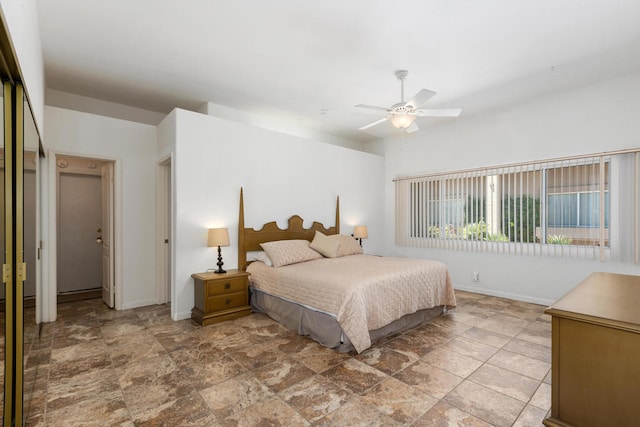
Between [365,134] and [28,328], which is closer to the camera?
[28,328]

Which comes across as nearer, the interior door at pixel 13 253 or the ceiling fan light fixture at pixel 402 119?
the interior door at pixel 13 253

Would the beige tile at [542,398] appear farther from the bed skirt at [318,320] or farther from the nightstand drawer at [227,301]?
the nightstand drawer at [227,301]

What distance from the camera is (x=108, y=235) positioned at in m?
4.38

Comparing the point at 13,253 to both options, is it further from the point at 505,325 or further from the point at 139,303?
the point at 505,325

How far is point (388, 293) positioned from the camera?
10.5ft

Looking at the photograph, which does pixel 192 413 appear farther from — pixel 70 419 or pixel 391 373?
pixel 391 373

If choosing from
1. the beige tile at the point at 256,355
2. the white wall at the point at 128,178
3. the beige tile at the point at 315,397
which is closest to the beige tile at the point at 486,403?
the beige tile at the point at 315,397

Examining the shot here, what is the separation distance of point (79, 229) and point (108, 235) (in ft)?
3.99

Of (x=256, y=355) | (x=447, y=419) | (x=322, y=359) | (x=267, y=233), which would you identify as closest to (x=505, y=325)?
(x=447, y=419)

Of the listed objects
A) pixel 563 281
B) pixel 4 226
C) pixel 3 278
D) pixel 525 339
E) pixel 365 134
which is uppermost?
pixel 365 134

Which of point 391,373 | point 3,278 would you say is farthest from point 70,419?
point 391,373

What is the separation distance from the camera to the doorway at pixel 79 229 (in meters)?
4.91

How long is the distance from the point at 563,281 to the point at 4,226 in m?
5.69

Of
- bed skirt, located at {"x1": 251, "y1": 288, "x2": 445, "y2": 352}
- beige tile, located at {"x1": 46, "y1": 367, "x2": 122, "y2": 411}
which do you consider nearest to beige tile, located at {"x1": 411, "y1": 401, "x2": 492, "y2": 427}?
bed skirt, located at {"x1": 251, "y1": 288, "x2": 445, "y2": 352}
